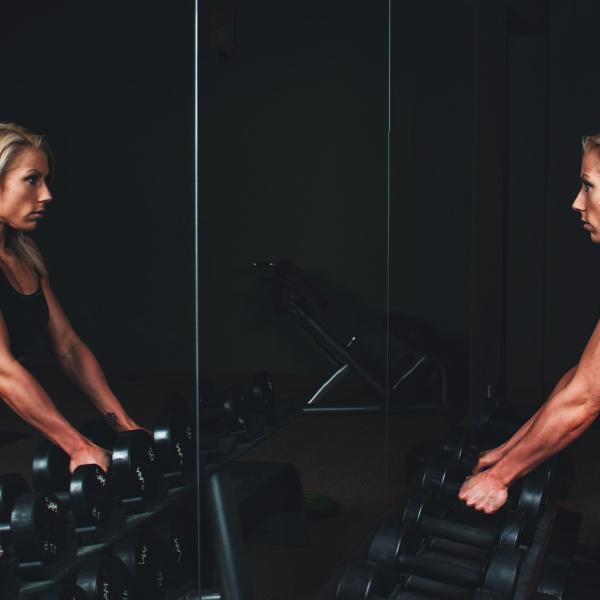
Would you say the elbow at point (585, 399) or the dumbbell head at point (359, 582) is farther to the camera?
the elbow at point (585, 399)

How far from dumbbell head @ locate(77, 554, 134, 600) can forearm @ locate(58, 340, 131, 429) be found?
0.73ft

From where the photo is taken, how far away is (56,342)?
1283 millimetres

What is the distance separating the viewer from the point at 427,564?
200cm

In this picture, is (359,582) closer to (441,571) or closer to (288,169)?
(441,571)

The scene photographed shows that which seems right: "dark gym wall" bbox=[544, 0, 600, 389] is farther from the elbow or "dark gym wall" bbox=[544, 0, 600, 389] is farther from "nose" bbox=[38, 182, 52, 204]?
"nose" bbox=[38, 182, 52, 204]

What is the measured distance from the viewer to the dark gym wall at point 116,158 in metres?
1.22

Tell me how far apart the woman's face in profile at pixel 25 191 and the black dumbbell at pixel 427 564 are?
1002 mm

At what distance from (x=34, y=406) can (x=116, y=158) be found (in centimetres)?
38

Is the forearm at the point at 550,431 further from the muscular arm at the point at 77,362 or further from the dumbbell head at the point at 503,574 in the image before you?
the muscular arm at the point at 77,362

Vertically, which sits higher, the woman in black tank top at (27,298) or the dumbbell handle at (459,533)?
the woman in black tank top at (27,298)

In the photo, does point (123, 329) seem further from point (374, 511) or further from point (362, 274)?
point (374, 511)

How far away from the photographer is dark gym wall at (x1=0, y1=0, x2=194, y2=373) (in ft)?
4.01

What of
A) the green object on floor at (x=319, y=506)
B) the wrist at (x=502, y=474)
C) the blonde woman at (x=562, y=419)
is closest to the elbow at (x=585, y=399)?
the blonde woman at (x=562, y=419)

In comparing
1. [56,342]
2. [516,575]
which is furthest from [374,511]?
[56,342]
